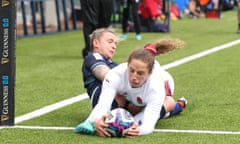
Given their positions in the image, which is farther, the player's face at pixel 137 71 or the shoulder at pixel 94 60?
the shoulder at pixel 94 60

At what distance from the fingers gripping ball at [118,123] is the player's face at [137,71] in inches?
13.1

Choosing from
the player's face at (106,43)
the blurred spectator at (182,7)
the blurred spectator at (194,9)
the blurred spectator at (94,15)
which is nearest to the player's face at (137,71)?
the player's face at (106,43)

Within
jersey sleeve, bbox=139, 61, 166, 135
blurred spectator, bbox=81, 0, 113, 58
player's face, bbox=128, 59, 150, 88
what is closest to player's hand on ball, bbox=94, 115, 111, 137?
jersey sleeve, bbox=139, 61, 166, 135

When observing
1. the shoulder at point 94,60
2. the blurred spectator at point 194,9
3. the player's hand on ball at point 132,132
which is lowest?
the blurred spectator at point 194,9

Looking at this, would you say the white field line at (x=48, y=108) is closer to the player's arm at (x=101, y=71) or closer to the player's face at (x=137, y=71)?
the player's arm at (x=101, y=71)

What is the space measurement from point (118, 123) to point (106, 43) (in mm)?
1082

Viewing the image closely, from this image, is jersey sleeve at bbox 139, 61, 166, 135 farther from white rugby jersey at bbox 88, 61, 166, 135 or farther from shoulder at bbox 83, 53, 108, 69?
shoulder at bbox 83, 53, 108, 69

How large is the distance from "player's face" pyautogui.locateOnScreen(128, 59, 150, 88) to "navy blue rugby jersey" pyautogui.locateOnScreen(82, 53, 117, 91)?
2.50 ft

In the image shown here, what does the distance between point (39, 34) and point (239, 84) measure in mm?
10553

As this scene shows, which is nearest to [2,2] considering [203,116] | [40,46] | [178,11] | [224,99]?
[203,116]

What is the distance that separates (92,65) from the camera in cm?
730

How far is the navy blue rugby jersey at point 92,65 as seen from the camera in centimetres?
730

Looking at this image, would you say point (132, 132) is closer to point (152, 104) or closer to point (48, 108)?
point (152, 104)

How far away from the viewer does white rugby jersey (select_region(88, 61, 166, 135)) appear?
6.70 m
